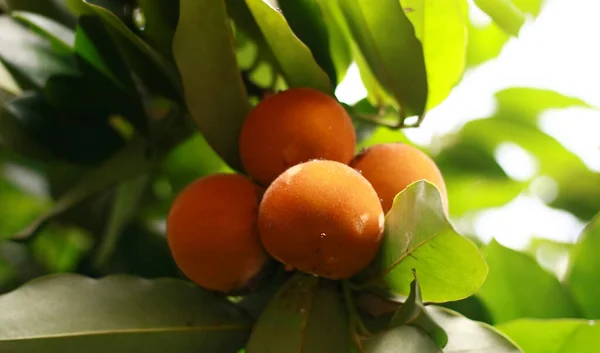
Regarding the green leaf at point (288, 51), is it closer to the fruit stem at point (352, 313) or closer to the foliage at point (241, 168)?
the foliage at point (241, 168)

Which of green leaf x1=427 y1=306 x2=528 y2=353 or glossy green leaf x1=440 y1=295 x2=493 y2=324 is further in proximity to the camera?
glossy green leaf x1=440 y1=295 x2=493 y2=324

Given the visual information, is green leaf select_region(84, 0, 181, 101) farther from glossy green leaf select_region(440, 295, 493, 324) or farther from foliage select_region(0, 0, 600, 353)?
glossy green leaf select_region(440, 295, 493, 324)

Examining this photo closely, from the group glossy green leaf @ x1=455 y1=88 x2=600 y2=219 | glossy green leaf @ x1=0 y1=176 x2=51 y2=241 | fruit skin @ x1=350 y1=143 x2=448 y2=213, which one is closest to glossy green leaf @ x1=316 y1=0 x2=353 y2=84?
fruit skin @ x1=350 y1=143 x2=448 y2=213

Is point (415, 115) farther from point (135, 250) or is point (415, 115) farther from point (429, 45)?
point (135, 250)

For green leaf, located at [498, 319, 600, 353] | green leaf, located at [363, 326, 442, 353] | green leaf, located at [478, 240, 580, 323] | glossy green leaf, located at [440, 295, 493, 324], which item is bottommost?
green leaf, located at [478, 240, 580, 323]

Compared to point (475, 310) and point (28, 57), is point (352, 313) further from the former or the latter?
point (28, 57)

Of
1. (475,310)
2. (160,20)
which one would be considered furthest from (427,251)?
(160,20)

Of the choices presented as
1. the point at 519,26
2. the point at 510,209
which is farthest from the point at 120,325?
the point at 510,209
